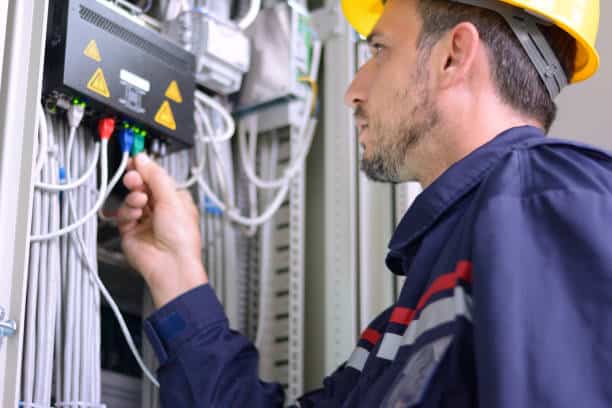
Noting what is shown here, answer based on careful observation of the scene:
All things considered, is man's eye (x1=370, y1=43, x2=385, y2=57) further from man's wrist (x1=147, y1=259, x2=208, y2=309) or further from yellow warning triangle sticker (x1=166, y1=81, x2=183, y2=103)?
man's wrist (x1=147, y1=259, x2=208, y2=309)

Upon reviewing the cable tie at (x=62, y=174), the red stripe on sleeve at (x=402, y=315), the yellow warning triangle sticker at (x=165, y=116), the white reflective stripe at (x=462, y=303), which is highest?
the yellow warning triangle sticker at (x=165, y=116)

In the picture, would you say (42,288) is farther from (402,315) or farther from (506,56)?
(506,56)

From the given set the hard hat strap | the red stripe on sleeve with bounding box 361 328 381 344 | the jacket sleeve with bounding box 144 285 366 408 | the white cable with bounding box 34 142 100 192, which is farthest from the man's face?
the white cable with bounding box 34 142 100 192

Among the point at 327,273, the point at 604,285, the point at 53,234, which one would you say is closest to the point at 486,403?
the point at 604,285

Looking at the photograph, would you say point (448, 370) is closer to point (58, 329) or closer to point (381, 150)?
point (381, 150)

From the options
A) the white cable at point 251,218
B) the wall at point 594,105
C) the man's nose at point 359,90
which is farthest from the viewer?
the white cable at point 251,218

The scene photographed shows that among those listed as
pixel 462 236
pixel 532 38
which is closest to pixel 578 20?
pixel 532 38

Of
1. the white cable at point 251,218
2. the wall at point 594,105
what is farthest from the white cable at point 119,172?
the wall at point 594,105

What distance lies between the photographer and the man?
105 centimetres

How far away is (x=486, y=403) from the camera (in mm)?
1024

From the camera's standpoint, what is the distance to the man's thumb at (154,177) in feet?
5.50

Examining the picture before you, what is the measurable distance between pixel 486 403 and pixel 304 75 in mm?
1165

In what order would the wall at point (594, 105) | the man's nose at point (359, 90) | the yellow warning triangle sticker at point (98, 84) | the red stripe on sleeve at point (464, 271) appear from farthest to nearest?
the wall at point (594, 105)
the man's nose at point (359, 90)
the yellow warning triangle sticker at point (98, 84)
the red stripe on sleeve at point (464, 271)

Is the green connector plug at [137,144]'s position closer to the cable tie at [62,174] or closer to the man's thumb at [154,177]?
the man's thumb at [154,177]
